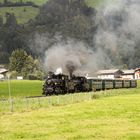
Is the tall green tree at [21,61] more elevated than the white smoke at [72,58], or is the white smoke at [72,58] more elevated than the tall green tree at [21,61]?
the tall green tree at [21,61]

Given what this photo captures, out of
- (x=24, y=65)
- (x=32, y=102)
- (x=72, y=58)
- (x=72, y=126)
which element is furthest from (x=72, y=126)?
(x=24, y=65)

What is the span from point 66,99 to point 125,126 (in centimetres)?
2366

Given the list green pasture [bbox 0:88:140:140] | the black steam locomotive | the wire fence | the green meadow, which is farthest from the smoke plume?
green pasture [bbox 0:88:140:140]

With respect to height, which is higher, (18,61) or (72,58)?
(18,61)

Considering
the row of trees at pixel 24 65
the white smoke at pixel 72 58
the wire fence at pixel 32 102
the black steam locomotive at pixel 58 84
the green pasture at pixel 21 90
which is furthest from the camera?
the row of trees at pixel 24 65

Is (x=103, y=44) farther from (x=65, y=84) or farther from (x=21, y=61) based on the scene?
(x=21, y=61)

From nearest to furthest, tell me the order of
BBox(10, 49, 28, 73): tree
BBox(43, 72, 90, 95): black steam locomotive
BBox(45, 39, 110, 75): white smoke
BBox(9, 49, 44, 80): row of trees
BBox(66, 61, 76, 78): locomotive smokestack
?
BBox(43, 72, 90, 95): black steam locomotive < BBox(66, 61, 76, 78): locomotive smokestack < BBox(45, 39, 110, 75): white smoke < BBox(9, 49, 44, 80): row of trees < BBox(10, 49, 28, 73): tree

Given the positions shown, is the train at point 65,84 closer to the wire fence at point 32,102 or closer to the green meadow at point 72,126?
the wire fence at point 32,102

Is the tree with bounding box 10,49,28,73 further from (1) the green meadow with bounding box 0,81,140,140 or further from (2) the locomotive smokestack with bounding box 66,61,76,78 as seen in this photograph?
(1) the green meadow with bounding box 0,81,140,140

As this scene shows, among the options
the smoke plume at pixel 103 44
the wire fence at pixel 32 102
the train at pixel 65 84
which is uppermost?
the smoke plume at pixel 103 44

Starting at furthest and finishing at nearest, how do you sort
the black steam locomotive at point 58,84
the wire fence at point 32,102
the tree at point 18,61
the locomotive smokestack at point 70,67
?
the tree at point 18,61
the locomotive smokestack at point 70,67
the black steam locomotive at point 58,84
the wire fence at point 32,102

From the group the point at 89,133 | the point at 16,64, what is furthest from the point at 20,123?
the point at 16,64

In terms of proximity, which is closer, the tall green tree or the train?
the train

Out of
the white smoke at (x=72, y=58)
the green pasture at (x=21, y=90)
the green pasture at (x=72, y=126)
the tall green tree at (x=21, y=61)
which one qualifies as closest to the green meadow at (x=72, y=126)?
the green pasture at (x=72, y=126)
